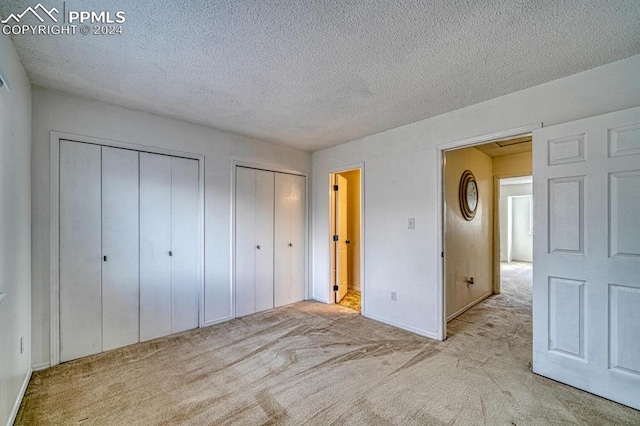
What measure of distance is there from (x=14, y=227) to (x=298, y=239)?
2.99m

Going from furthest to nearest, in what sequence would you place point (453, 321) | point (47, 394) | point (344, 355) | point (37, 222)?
1. point (453, 321)
2. point (344, 355)
3. point (37, 222)
4. point (47, 394)

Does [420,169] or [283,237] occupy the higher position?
[420,169]

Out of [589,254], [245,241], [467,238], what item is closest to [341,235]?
[245,241]

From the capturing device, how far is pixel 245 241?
3643 millimetres

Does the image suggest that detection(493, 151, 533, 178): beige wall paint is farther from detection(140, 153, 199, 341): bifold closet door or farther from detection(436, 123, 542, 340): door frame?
detection(140, 153, 199, 341): bifold closet door

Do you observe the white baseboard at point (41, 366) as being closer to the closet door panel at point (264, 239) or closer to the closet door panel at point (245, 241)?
the closet door panel at point (245, 241)

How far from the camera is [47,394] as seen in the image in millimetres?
1970

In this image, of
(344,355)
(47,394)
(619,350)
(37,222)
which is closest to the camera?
(619,350)

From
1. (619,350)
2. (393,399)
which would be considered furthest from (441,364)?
(619,350)

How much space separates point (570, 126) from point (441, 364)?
214 centimetres

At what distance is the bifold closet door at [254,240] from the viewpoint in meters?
3.58

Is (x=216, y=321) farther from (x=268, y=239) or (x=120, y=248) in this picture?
(x=120, y=248)

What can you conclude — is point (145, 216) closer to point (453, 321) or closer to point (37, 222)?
point (37, 222)

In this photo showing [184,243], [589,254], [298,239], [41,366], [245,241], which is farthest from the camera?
[298,239]
